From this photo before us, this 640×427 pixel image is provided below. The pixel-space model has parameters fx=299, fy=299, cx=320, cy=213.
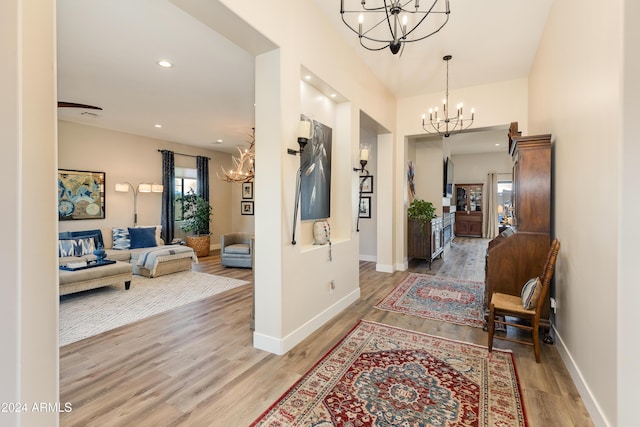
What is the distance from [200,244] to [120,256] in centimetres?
204

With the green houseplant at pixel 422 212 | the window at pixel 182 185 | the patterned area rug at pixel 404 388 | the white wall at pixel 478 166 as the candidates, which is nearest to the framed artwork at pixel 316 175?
the patterned area rug at pixel 404 388

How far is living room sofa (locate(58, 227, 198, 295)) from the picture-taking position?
14.6 feet

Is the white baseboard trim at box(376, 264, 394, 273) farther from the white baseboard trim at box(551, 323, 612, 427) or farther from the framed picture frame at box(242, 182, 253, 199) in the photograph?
the framed picture frame at box(242, 182, 253, 199)

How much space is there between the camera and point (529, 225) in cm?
295

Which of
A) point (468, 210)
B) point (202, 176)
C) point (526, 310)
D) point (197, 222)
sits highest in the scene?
point (202, 176)

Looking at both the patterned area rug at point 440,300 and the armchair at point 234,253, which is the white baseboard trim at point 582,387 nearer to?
the patterned area rug at point 440,300

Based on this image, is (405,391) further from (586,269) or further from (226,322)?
(226,322)

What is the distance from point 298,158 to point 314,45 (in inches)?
46.3

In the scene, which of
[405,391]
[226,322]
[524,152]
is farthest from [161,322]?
[524,152]

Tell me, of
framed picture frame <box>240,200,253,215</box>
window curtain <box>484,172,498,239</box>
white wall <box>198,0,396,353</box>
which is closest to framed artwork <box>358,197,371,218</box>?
framed picture frame <box>240,200,253,215</box>

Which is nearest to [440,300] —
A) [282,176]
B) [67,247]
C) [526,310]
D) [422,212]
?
[526,310]

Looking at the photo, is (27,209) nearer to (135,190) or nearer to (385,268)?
(385,268)

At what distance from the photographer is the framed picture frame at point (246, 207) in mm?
9328

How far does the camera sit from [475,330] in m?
3.11
